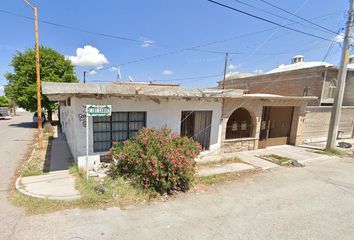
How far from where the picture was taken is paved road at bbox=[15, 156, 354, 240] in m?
3.81

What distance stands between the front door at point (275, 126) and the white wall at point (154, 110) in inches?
141

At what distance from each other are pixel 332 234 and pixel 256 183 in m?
2.77

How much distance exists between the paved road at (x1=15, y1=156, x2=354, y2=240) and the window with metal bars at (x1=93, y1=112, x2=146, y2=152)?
2.96 m

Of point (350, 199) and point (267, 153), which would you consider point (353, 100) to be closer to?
point (267, 153)

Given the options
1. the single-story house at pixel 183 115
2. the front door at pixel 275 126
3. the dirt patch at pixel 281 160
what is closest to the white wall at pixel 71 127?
the single-story house at pixel 183 115

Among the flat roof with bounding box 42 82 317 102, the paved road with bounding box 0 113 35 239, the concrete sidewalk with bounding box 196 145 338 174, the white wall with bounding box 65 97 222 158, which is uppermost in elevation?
the flat roof with bounding box 42 82 317 102

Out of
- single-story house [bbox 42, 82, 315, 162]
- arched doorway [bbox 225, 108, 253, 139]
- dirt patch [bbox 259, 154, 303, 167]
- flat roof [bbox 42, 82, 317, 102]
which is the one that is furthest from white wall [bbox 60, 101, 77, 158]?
dirt patch [bbox 259, 154, 303, 167]

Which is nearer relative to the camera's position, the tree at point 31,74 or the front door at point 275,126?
the front door at point 275,126

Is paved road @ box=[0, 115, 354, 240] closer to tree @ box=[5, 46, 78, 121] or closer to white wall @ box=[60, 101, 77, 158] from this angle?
white wall @ box=[60, 101, 77, 158]

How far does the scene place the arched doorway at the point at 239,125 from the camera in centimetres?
1056

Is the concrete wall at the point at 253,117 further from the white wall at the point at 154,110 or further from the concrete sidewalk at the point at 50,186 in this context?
the concrete sidewalk at the point at 50,186

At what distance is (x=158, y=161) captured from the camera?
5434 mm

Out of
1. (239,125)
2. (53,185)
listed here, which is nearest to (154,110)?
(53,185)

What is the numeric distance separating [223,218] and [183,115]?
5.20m
